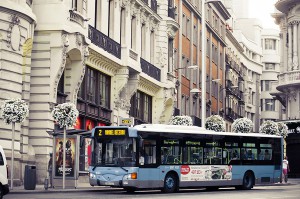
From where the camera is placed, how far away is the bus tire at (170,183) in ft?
99.5

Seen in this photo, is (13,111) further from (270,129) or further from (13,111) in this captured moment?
(270,129)

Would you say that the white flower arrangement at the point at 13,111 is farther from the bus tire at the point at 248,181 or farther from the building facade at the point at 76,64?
the bus tire at the point at 248,181

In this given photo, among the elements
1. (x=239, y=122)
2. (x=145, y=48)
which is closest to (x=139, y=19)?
(x=145, y=48)

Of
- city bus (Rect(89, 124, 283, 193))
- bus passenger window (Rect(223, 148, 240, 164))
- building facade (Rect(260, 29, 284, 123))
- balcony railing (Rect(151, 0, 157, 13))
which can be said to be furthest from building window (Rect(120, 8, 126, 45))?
building facade (Rect(260, 29, 284, 123))

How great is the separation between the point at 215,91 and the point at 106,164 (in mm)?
53664

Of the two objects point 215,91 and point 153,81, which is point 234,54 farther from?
point 153,81

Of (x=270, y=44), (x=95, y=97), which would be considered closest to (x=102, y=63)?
(x=95, y=97)

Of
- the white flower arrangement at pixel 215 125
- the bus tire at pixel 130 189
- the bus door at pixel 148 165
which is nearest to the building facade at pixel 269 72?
the white flower arrangement at pixel 215 125

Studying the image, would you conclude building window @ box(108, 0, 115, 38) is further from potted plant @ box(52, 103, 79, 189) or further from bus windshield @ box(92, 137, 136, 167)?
bus windshield @ box(92, 137, 136, 167)

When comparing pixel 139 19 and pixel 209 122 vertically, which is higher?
pixel 139 19

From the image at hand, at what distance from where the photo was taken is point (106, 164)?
29.3 m

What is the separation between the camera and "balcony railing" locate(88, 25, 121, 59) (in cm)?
3953

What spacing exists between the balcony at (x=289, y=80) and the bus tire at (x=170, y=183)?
36660 millimetres

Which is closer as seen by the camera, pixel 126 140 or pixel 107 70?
pixel 126 140
